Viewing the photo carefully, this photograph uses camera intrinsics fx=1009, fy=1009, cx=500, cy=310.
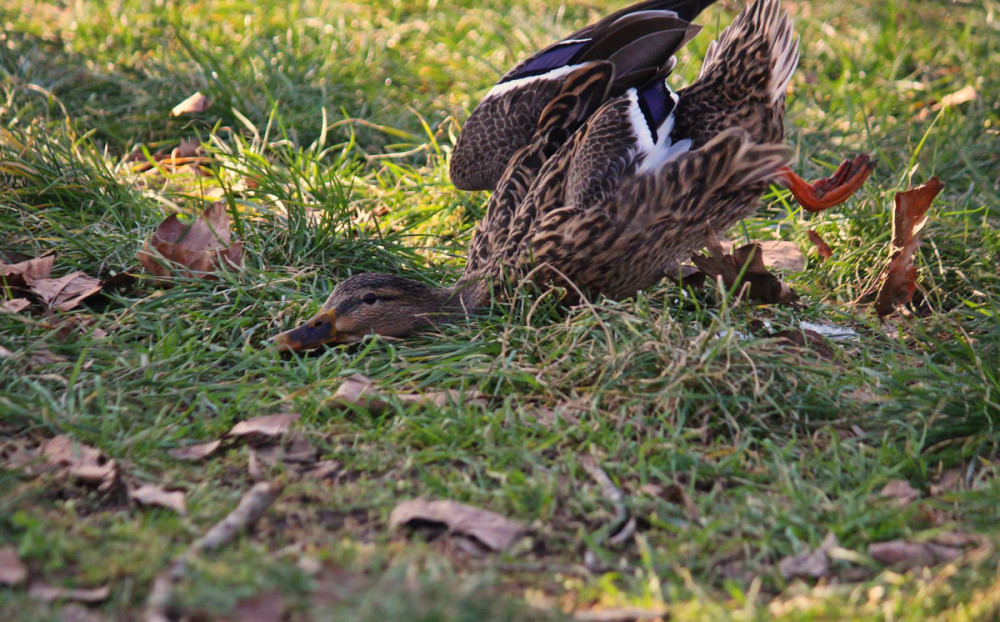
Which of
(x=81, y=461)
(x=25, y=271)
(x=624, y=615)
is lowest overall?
(x=624, y=615)

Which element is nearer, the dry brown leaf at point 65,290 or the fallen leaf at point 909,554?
the fallen leaf at point 909,554

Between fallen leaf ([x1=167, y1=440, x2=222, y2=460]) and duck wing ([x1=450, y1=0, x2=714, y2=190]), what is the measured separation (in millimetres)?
1818

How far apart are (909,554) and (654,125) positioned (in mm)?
1850

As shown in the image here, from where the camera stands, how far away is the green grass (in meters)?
2.18

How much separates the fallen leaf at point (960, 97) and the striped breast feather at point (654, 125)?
2279 mm

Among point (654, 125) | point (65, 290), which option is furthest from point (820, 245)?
point (65, 290)

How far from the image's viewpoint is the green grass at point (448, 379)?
2.18 meters

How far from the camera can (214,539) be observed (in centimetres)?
220

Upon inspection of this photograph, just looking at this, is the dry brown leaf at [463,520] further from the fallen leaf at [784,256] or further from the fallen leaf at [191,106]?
the fallen leaf at [191,106]

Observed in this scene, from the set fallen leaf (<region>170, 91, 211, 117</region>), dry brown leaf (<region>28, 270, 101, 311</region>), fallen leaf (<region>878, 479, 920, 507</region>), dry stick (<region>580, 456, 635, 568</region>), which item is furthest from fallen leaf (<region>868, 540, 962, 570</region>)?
fallen leaf (<region>170, 91, 211, 117</region>)

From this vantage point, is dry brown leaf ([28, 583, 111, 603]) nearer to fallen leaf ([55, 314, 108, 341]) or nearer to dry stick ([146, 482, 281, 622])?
dry stick ([146, 482, 281, 622])

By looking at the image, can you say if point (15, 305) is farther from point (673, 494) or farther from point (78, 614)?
point (673, 494)

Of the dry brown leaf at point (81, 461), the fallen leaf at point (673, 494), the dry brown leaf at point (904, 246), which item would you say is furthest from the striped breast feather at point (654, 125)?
the dry brown leaf at point (81, 461)

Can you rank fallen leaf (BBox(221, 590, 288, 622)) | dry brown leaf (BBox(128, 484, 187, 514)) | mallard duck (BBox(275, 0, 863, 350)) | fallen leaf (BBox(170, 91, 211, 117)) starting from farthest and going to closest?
fallen leaf (BBox(170, 91, 211, 117)), mallard duck (BBox(275, 0, 863, 350)), dry brown leaf (BBox(128, 484, 187, 514)), fallen leaf (BBox(221, 590, 288, 622))
